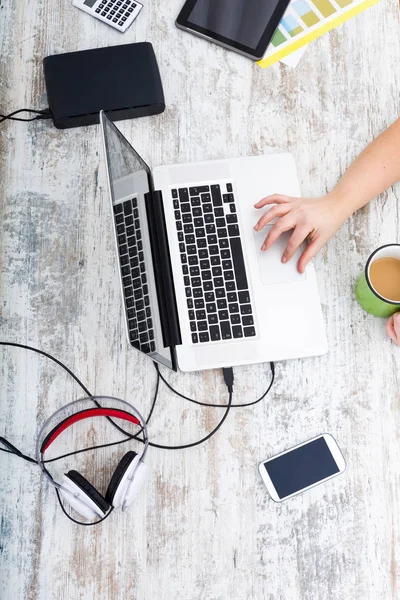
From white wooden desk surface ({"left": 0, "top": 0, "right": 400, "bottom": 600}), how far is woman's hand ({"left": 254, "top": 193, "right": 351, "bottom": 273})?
0.04m

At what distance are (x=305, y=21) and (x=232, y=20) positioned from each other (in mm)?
143

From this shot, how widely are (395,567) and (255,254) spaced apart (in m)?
0.56

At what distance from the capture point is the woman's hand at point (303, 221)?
0.97 metres

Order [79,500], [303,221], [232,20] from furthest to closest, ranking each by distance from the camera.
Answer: [232,20] → [303,221] → [79,500]

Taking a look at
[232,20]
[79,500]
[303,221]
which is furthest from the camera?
[232,20]

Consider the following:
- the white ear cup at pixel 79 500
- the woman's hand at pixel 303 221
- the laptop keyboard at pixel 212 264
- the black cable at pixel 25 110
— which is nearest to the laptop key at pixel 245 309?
the laptop keyboard at pixel 212 264

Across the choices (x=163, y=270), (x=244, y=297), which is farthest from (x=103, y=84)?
(x=244, y=297)

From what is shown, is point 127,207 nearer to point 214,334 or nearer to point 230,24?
point 214,334

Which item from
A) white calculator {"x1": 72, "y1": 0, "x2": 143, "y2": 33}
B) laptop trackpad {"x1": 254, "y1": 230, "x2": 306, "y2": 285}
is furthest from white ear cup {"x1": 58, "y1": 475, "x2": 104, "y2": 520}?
white calculator {"x1": 72, "y1": 0, "x2": 143, "y2": 33}

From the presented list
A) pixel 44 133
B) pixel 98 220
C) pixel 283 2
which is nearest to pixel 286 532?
Answer: pixel 98 220

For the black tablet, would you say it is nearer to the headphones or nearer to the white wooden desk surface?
the white wooden desk surface

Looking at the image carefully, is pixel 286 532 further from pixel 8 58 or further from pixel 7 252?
pixel 8 58

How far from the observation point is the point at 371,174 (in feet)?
3.26

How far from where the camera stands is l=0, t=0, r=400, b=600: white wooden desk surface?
90cm
